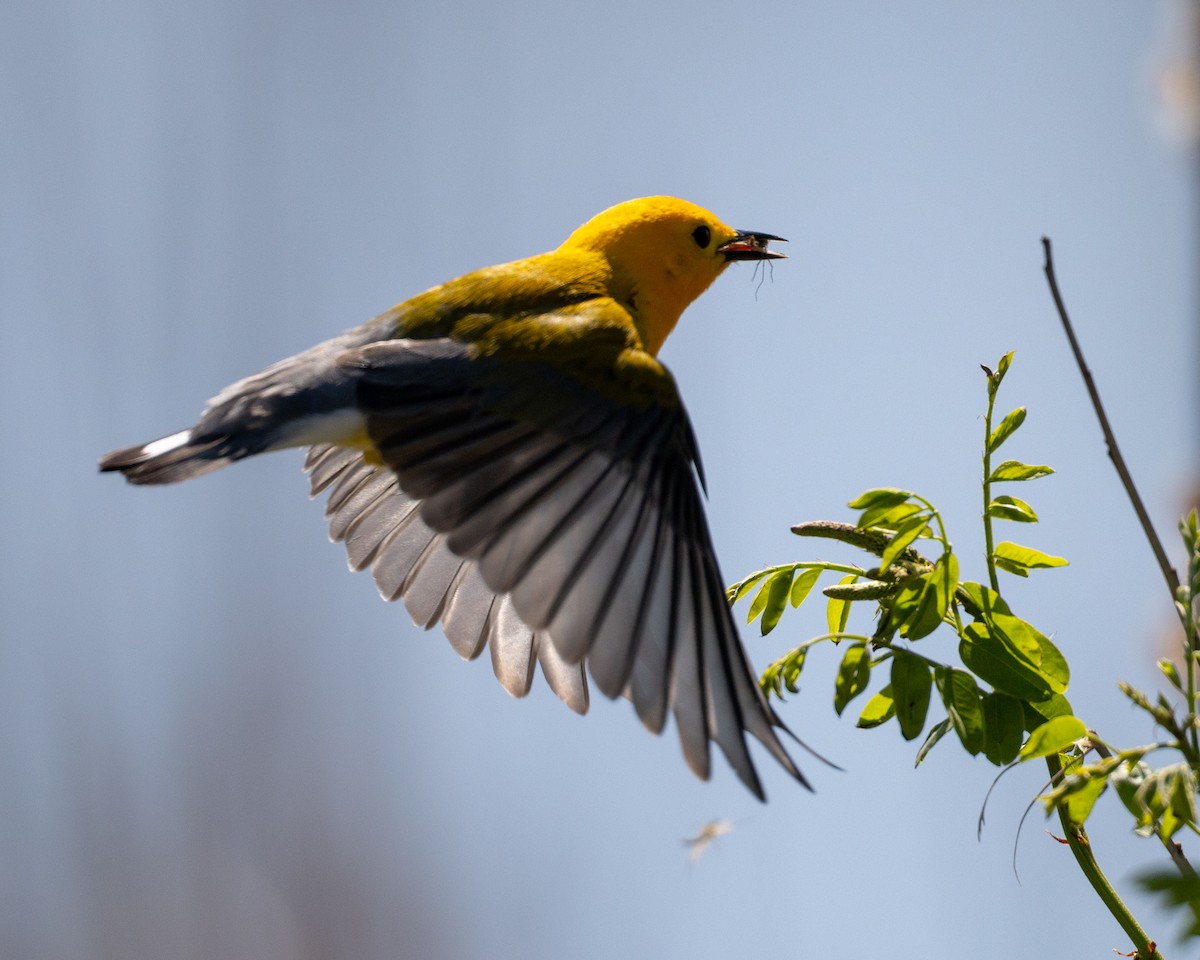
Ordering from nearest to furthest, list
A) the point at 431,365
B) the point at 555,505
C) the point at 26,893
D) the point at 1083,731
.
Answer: the point at 1083,731 < the point at 555,505 < the point at 431,365 < the point at 26,893

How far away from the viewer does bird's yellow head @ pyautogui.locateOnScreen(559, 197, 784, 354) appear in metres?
2.96

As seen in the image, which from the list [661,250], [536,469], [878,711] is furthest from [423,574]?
[878,711]

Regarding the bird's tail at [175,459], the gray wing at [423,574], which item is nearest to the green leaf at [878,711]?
the gray wing at [423,574]

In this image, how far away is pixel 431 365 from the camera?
246 centimetres

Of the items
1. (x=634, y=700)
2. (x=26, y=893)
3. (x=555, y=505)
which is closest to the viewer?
(x=634, y=700)

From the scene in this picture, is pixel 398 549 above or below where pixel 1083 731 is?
above

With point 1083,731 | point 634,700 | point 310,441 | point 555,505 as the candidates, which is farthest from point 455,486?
point 1083,731

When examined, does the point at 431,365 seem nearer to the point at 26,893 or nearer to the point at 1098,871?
the point at 1098,871

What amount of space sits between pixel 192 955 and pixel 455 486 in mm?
3930

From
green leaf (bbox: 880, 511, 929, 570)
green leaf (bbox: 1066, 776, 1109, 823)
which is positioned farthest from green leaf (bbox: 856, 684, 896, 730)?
green leaf (bbox: 1066, 776, 1109, 823)

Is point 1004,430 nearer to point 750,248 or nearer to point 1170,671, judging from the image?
point 1170,671

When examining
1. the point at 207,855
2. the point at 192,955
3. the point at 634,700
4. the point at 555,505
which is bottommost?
the point at 192,955

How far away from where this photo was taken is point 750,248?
311 centimetres

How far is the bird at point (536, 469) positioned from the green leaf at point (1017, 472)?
45 centimetres
